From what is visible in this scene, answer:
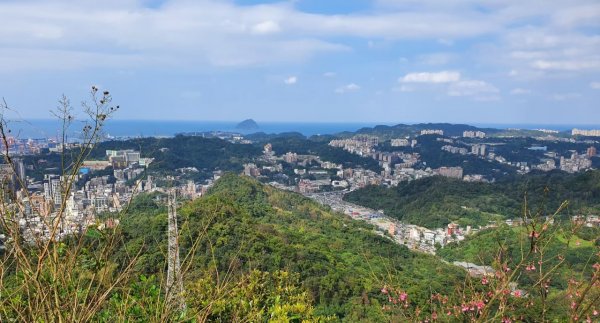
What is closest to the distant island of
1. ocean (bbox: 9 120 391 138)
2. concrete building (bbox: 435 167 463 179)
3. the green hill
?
ocean (bbox: 9 120 391 138)

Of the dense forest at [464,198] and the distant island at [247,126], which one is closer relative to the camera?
the dense forest at [464,198]

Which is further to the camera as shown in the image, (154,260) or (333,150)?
(333,150)

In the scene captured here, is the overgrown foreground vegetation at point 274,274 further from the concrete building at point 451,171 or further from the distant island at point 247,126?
the distant island at point 247,126

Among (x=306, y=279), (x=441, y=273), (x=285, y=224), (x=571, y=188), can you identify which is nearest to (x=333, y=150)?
(x=571, y=188)

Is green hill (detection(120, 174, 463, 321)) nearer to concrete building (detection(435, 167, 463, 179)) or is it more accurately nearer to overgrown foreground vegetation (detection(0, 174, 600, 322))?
overgrown foreground vegetation (detection(0, 174, 600, 322))

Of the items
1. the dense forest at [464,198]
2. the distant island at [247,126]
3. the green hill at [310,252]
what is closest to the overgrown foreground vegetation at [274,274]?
the green hill at [310,252]

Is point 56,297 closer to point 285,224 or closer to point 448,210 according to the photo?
point 285,224

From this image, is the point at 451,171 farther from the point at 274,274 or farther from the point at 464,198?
the point at 274,274
